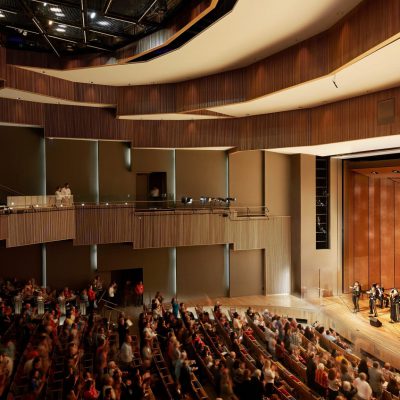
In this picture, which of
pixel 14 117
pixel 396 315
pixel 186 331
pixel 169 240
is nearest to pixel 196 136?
pixel 169 240

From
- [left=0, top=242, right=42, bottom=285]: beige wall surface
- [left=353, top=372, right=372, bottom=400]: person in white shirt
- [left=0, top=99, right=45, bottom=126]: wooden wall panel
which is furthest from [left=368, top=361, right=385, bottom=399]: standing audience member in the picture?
[left=0, top=99, right=45, bottom=126]: wooden wall panel

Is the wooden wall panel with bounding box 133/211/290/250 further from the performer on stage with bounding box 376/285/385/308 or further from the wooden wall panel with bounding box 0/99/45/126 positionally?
the wooden wall panel with bounding box 0/99/45/126

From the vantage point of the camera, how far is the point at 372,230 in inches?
295

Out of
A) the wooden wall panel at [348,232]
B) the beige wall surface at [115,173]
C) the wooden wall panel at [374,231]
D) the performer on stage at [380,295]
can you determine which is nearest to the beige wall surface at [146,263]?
the beige wall surface at [115,173]

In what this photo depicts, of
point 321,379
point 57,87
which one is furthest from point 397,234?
point 57,87

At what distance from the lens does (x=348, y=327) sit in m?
5.69

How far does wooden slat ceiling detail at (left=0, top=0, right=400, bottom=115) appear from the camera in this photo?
3.29 metres

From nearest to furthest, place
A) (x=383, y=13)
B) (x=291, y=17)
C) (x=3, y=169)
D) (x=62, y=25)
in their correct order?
(x=383, y=13), (x=291, y=17), (x=62, y=25), (x=3, y=169)

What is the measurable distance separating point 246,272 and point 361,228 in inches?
91.2

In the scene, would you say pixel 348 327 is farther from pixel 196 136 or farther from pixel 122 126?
pixel 122 126

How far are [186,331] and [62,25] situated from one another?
3.38m

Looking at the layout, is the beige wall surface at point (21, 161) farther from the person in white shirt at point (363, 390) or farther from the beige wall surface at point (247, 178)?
the person in white shirt at point (363, 390)

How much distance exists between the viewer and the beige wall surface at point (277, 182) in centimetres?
733

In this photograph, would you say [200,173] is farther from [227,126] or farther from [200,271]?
[200,271]
